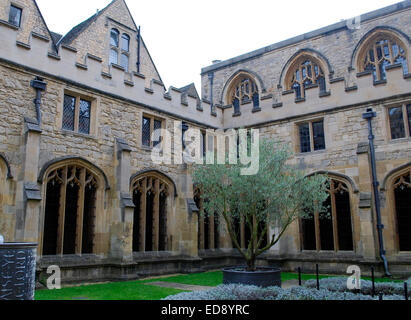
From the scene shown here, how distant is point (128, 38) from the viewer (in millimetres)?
20359

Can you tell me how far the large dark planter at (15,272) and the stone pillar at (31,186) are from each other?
5261mm

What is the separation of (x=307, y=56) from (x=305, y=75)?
3.20 feet

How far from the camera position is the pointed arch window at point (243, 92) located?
2162cm

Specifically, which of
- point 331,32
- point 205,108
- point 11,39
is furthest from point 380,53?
point 11,39

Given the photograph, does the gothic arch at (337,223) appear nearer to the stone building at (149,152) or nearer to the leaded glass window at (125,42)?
the stone building at (149,152)

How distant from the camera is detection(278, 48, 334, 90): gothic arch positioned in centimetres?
1900

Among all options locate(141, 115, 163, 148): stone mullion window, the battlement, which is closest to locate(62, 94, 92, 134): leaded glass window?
the battlement

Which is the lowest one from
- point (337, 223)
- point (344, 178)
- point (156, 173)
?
point (337, 223)

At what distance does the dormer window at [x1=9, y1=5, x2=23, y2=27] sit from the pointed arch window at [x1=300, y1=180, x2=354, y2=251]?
1421cm

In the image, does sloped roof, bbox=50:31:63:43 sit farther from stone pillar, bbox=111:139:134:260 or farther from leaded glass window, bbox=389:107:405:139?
leaded glass window, bbox=389:107:405:139

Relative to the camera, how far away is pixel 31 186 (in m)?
10.5

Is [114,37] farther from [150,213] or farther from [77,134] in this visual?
[150,213]

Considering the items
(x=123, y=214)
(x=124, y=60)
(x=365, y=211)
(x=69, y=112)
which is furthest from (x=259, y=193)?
(x=124, y=60)
